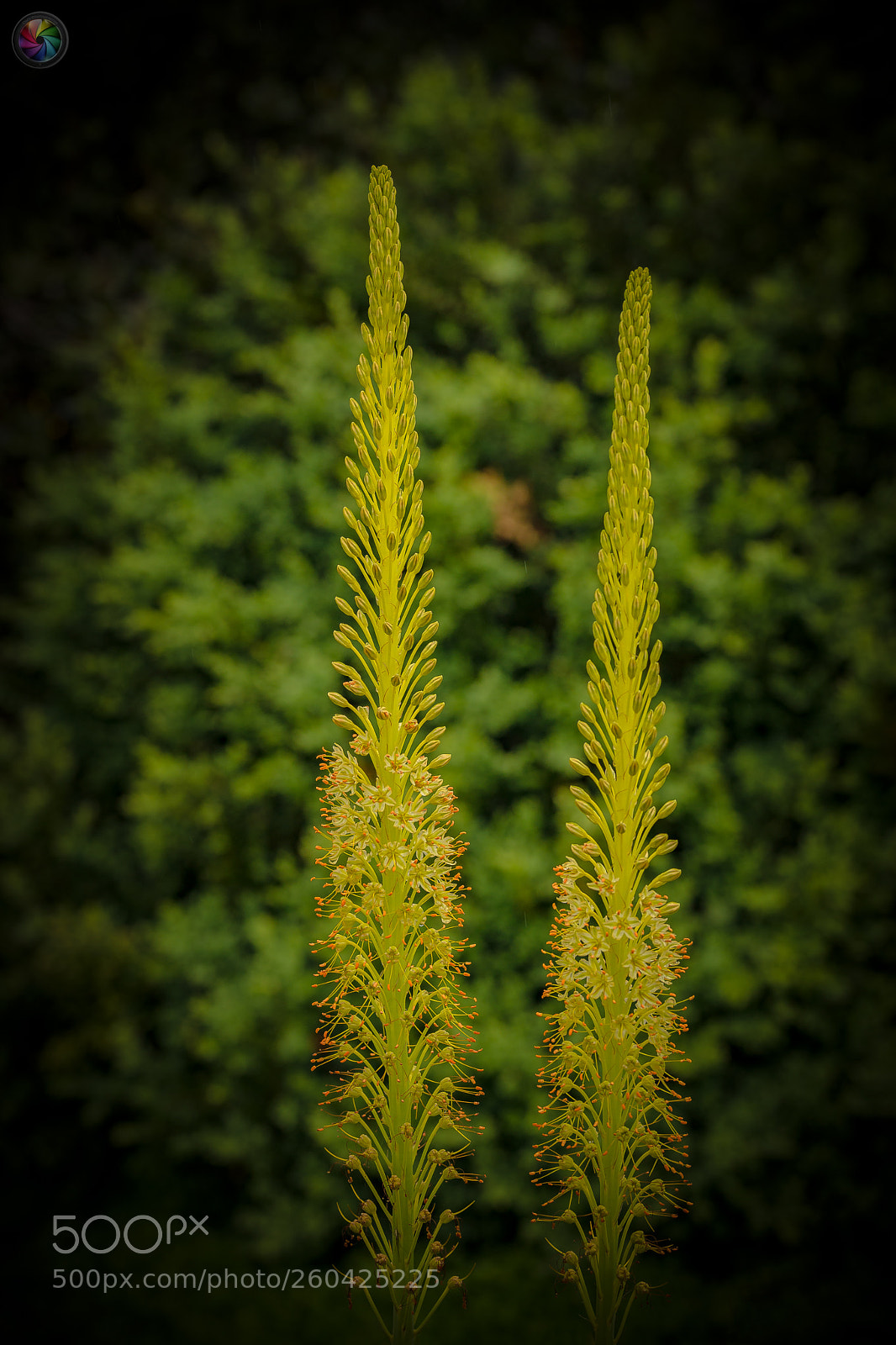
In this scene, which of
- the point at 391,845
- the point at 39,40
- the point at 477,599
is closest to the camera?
the point at 391,845

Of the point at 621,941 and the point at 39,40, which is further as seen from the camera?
the point at 39,40

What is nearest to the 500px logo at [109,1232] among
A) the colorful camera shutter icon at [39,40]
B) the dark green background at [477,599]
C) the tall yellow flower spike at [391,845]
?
the dark green background at [477,599]

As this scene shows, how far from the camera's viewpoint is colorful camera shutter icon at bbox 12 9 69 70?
8.32ft

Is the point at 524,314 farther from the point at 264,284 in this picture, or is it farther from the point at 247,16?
the point at 247,16

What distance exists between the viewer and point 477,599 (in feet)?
14.1

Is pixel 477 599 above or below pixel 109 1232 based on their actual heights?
above

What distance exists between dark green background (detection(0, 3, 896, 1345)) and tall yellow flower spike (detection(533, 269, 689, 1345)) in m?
2.40

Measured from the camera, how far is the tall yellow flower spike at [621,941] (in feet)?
4.54

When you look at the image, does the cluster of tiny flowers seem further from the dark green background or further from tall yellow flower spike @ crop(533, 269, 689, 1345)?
the dark green background

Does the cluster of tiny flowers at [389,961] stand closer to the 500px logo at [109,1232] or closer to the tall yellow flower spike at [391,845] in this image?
the tall yellow flower spike at [391,845]

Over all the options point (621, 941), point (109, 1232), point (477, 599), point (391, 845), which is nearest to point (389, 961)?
point (391, 845)

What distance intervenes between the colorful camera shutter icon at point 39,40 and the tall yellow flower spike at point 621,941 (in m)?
2.10

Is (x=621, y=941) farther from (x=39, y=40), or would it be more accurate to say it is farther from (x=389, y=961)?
(x=39, y=40)

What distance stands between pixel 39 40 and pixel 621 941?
2.80 metres
